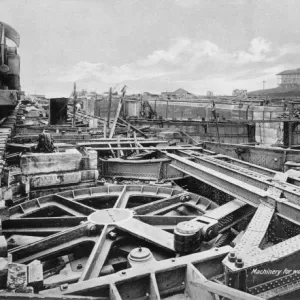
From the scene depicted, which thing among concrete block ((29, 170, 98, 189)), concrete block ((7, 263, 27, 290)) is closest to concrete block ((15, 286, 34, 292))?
concrete block ((7, 263, 27, 290))

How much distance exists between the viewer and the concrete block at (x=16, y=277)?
308cm

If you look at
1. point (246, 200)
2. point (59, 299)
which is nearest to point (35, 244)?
point (59, 299)

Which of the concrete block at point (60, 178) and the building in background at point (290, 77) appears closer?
the concrete block at point (60, 178)

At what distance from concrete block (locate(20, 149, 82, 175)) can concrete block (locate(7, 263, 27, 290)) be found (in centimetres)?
405

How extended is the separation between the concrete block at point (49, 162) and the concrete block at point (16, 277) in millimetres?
4047

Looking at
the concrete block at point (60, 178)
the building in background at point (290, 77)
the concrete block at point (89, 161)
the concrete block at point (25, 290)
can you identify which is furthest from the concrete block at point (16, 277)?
the building in background at point (290, 77)

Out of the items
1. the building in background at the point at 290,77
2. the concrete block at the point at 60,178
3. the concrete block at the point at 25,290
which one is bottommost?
the concrete block at the point at 25,290

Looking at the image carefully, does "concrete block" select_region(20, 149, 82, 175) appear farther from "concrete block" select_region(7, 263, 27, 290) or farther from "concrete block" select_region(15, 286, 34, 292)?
"concrete block" select_region(15, 286, 34, 292)

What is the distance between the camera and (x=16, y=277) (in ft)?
10.5

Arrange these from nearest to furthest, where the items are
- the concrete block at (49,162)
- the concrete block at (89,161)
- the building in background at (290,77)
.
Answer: the concrete block at (49,162), the concrete block at (89,161), the building in background at (290,77)

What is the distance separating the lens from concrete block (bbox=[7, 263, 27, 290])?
121 inches

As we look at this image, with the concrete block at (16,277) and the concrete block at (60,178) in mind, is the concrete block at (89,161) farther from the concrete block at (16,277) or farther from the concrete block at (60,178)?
the concrete block at (16,277)

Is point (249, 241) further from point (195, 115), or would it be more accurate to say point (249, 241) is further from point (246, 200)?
point (195, 115)

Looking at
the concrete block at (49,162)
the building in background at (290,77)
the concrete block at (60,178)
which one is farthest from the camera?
the building in background at (290,77)
